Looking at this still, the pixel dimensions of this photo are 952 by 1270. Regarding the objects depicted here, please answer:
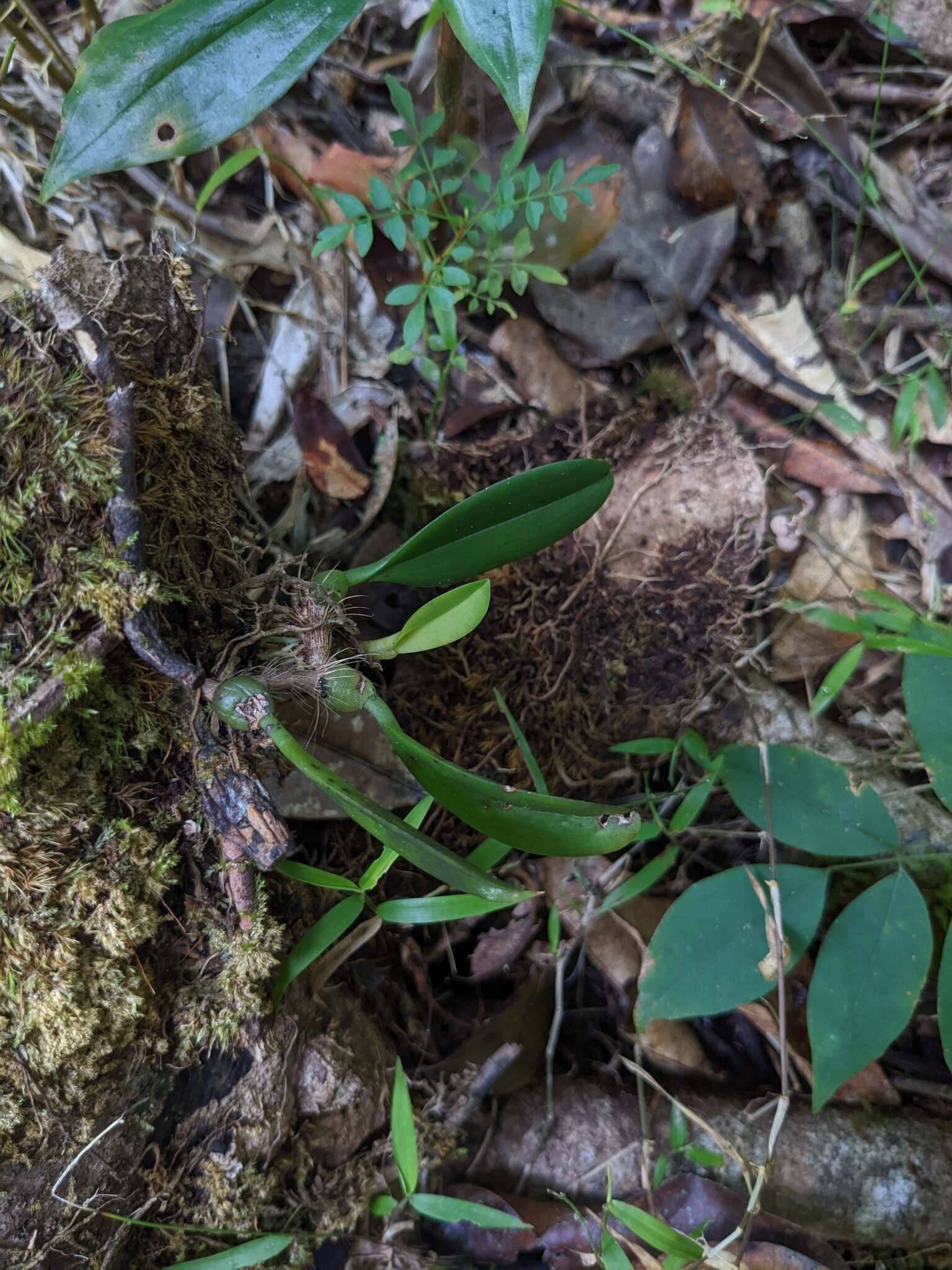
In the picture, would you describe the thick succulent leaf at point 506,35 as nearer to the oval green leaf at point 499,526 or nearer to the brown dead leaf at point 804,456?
the oval green leaf at point 499,526

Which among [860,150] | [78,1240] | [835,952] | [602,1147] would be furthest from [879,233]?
[78,1240]

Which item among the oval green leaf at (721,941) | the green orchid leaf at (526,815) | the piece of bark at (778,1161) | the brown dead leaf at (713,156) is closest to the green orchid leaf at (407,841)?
the green orchid leaf at (526,815)

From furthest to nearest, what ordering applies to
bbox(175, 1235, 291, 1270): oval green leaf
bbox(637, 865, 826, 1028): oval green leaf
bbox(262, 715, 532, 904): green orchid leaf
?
bbox(637, 865, 826, 1028): oval green leaf, bbox(175, 1235, 291, 1270): oval green leaf, bbox(262, 715, 532, 904): green orchid leaf

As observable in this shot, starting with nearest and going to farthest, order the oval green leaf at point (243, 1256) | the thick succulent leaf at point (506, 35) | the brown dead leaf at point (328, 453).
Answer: the thick succulent leaf at point (506, 35) → the oval green leaf at point (243, 1256) → the brown dead leaf at point (328, 453)

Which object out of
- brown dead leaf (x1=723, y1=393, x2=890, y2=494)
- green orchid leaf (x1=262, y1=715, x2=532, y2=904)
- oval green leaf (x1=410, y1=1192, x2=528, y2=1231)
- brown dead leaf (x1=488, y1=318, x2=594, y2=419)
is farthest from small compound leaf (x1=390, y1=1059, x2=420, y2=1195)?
brown dead leaf (x1=723, y1=393, x2=890, y2=494)

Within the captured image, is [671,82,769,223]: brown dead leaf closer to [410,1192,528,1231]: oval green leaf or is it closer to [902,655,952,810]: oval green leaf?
[902,655,952,810]: oval green leaf

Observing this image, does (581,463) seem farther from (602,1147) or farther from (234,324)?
(602,1147)
